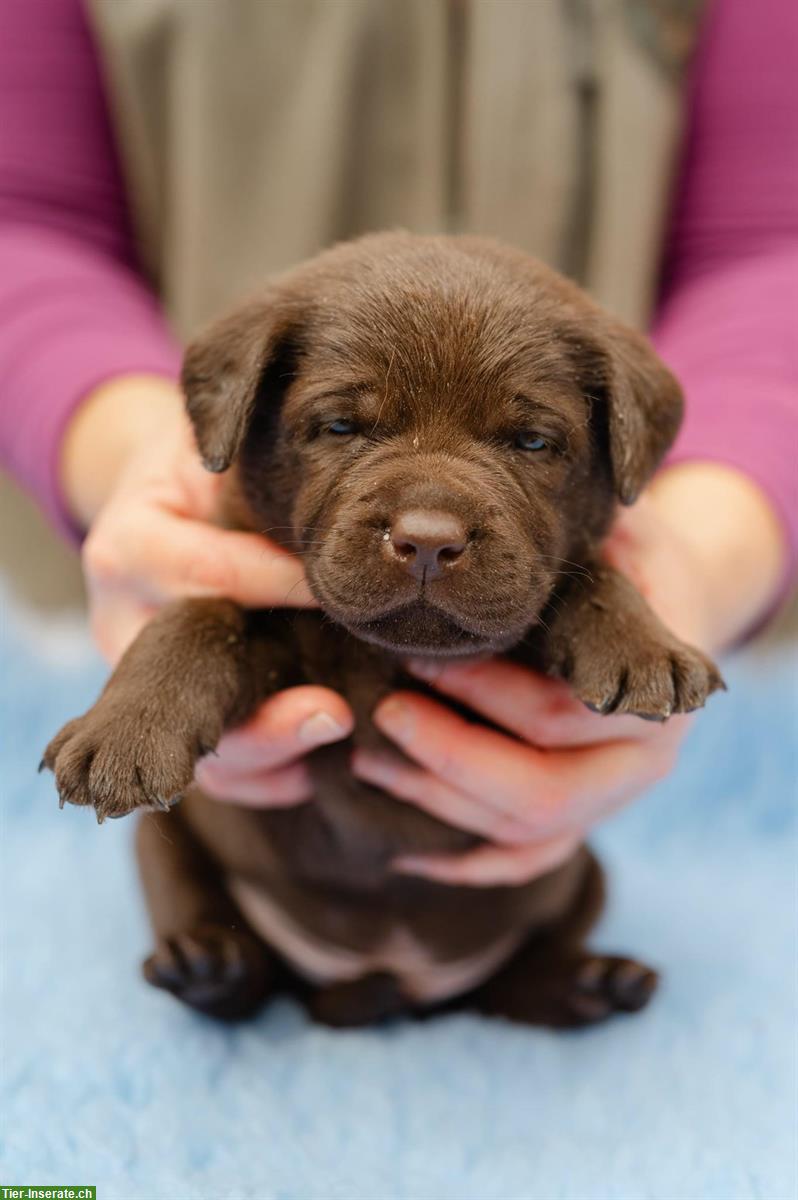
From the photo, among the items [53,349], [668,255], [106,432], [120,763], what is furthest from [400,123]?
[120,763]

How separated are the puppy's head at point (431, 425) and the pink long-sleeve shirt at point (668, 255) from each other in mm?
916

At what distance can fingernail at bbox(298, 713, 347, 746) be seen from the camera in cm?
198

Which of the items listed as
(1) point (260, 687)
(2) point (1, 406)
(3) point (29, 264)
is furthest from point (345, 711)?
(3) point (29, 264)

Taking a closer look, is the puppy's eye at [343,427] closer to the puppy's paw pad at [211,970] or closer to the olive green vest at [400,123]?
the puppy's paw pad at [211,970]

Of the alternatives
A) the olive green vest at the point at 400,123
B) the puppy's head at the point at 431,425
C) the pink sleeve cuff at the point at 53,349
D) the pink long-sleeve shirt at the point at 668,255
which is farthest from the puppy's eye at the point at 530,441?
the olive green vest at the point at 400,123

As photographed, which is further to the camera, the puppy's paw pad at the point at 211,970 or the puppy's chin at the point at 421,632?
the puppy's paw pad at the point at 211,970

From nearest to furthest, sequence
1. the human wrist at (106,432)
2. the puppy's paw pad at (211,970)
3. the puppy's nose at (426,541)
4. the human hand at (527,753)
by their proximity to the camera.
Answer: the puppy's nose at (426,541) < the human hand at (527,753) < the puppy's paw pad at (211,970) < the human wrist at (106,432)

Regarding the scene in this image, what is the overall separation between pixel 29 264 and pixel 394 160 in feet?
3.57

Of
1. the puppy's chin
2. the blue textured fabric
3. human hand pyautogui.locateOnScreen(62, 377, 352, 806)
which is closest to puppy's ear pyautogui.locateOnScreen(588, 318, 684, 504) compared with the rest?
the puppy's chin

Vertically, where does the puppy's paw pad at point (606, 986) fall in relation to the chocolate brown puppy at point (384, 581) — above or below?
below

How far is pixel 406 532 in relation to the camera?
1.65 meters

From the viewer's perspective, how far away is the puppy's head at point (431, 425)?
1.73m

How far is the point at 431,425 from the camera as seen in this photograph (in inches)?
71.8

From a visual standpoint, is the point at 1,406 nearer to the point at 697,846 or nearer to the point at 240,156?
the point at 240,156
